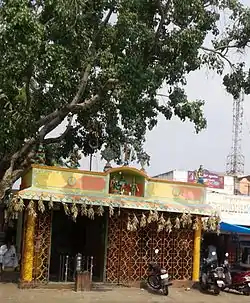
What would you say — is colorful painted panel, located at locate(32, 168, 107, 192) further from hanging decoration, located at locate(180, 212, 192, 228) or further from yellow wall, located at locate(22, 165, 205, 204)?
hanging decoration, located at locate(180, 212, 192, 228)

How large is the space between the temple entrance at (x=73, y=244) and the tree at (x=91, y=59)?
8.98ft

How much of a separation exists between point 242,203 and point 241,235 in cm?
131

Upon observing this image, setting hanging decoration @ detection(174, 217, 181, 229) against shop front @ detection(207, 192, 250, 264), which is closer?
hanging decoration @ detection(174, 217, 181, 229)

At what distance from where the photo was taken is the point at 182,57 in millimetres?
12852

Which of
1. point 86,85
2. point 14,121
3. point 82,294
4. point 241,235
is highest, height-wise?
point 86,85

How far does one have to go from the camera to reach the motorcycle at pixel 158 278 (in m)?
13.7

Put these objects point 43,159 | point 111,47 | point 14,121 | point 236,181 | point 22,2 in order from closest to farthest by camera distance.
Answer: point 22,2 → point 14,121 → point 111,47 → point 43,159 → point 236,181

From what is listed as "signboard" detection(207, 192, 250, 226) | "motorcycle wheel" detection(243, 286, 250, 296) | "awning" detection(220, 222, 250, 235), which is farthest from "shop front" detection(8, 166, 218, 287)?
"signboard" detection(207, 192, 250, 226)

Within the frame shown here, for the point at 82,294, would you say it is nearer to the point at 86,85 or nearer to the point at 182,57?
the point at 86,85

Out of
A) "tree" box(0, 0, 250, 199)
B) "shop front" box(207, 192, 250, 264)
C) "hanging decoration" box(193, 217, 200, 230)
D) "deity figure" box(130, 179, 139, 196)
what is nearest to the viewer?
"tree" box(0, 0, 250, 199)

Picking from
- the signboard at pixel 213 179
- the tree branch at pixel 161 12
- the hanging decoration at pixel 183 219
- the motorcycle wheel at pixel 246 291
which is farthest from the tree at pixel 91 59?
the signboard at pixel 213 179

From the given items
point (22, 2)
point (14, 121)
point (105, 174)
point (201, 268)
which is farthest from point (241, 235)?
point (22, 2)

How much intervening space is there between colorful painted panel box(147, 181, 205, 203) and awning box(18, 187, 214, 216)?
19cm

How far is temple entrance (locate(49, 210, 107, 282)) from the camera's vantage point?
14.9m
